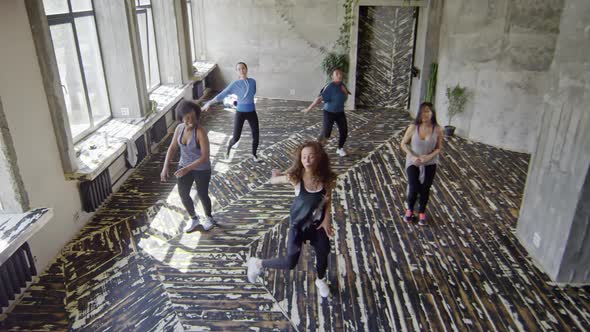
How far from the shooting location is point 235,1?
37.0 ft

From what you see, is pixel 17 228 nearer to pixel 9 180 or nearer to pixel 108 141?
pixel 9 180

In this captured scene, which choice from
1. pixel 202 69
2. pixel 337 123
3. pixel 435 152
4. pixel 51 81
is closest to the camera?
pixel 51 81

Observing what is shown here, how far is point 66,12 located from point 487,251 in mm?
6219

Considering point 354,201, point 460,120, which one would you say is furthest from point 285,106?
point 354,201

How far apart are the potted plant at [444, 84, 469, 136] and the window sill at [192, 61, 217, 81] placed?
5.71m

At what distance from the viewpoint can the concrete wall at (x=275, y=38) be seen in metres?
11.0

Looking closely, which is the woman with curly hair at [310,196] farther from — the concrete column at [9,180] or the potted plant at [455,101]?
the potted plant at [455,101]

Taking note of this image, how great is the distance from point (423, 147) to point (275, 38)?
724 centimetres

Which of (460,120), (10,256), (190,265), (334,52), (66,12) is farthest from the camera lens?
(334,52)

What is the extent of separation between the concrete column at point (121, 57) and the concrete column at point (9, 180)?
3.19 m

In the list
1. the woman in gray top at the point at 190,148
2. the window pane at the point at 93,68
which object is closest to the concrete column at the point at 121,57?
the window pane at the point at 93,68

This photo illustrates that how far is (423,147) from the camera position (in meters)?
5.07

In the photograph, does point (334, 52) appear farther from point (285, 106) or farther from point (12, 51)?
point (12, 51)

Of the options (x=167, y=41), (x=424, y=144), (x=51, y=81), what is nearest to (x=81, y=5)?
(x=51, y=81)
